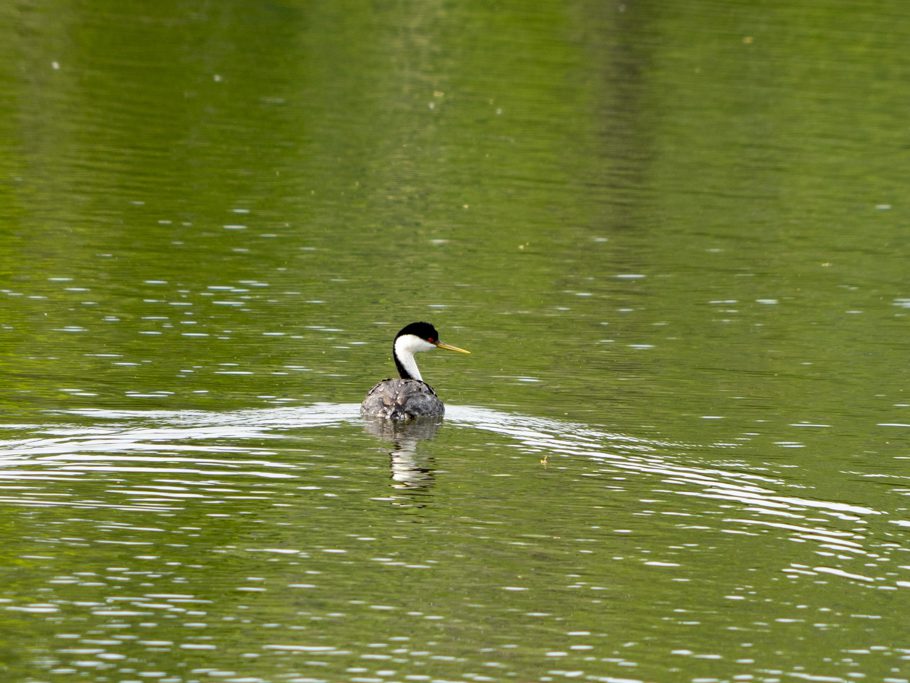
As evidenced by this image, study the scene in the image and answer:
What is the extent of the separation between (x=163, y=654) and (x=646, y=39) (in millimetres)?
46053

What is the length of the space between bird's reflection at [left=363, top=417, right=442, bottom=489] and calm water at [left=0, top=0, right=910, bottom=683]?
7 cm

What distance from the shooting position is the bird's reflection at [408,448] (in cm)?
1738

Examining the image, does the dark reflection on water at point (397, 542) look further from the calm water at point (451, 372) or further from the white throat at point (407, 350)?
the white throat at point (407, 350)

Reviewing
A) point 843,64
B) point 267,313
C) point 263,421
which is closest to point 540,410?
point 263,421

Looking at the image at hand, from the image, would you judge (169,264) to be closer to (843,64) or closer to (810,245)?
(810,245)

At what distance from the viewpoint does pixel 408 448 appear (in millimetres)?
18594

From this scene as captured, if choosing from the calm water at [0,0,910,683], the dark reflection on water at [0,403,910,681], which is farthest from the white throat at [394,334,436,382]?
the dark reflection on water at [0,403,910,681]

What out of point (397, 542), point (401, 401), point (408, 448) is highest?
point (401, 401)

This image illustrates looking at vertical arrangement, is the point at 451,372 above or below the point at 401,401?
above

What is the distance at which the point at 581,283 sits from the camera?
28.3 m

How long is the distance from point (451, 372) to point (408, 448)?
4.31 metres

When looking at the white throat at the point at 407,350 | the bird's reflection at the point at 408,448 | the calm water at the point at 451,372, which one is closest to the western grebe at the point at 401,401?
the bird's reflection at the point at 408,448

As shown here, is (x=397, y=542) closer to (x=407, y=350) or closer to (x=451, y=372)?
(x=407, y=350)

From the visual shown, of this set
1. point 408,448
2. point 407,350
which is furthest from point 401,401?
point 407,350
